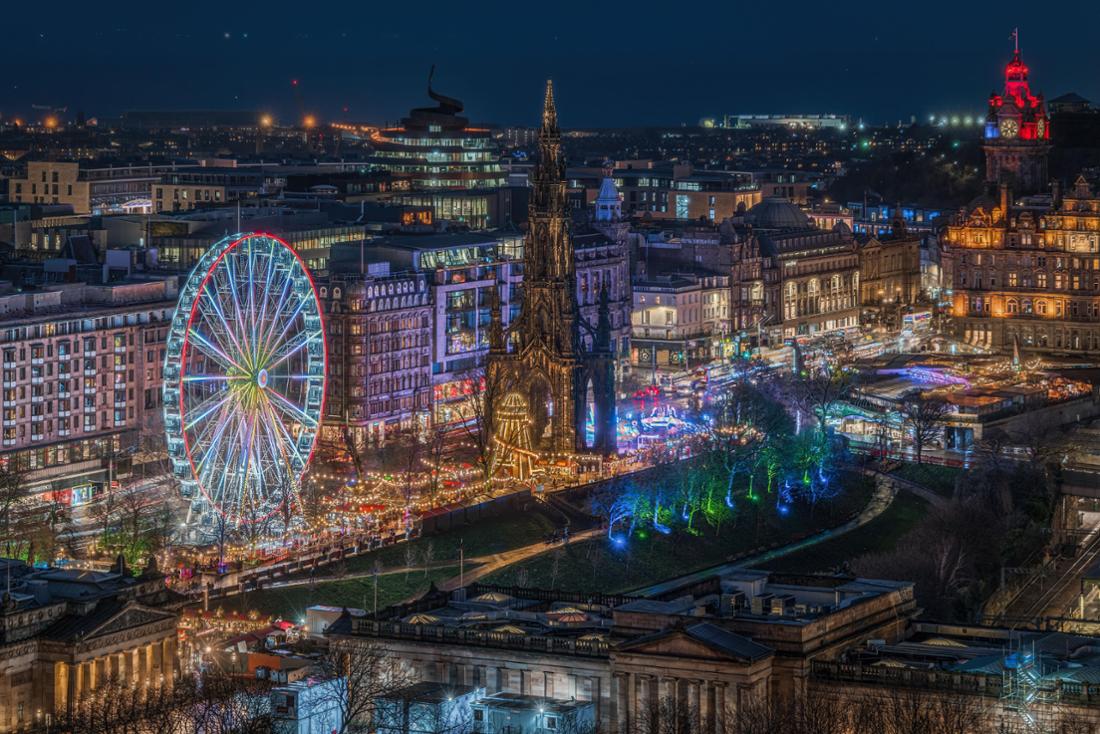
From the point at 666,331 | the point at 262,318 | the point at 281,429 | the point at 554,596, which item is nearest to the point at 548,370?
the point at 281,429

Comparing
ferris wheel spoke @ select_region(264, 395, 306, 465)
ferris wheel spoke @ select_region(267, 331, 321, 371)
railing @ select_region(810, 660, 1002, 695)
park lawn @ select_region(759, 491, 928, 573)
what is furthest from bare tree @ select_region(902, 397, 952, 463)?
railing @ select_region(810, 660, 1002, 695)

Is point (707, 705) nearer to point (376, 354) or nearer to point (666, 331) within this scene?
point (376, 354)

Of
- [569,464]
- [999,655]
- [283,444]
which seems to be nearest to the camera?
[999,655]

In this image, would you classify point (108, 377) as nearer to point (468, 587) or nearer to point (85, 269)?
point (85, 269)

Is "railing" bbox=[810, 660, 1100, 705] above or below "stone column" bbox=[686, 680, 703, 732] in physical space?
above

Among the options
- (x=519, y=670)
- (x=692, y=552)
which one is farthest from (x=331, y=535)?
(x=519, y=670)

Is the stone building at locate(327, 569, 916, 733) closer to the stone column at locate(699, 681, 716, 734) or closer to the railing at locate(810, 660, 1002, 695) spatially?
the stone column at locate(699, 681, 716, 734)

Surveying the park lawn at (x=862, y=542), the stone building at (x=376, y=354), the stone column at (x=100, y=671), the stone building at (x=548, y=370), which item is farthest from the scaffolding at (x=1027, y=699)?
the stone building at (x=376, y=354)
